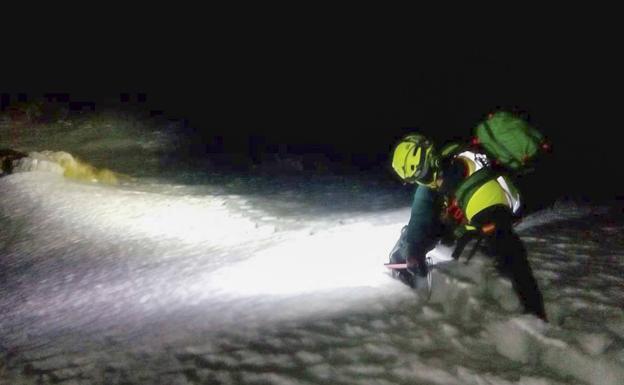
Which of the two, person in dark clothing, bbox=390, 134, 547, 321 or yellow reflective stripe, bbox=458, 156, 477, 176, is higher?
yellow reflective stripe, bbox=458, 156, 477, 176

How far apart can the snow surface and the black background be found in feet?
35.8

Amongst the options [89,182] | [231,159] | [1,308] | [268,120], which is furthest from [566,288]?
[268,120]

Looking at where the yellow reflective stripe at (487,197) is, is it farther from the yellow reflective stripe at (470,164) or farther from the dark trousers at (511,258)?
the yellow reflective stripe at (470,164)

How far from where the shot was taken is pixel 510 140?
14.7 feet

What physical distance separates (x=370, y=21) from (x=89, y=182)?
27.8 meters

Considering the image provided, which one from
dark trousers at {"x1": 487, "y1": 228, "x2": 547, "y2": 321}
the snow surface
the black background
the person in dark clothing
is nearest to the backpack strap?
the person in dark clothing

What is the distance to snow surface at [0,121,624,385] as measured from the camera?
410 cm

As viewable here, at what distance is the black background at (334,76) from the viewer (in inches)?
1034

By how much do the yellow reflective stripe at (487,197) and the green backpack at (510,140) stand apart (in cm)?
21

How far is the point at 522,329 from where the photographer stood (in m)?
4.17

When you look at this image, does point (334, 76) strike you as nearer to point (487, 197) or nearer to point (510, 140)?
point (487, 197)

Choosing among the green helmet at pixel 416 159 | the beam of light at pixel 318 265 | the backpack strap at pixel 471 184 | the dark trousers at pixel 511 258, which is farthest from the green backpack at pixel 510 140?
the beam of light at pixel 318 265

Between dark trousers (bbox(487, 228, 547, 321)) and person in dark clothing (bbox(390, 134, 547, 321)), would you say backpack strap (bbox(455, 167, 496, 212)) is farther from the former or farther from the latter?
dark trousers (bbox(487, 228, 547, 321))

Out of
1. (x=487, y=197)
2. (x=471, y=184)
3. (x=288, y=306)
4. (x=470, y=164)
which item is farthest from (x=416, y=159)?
(x=288, y=306)
